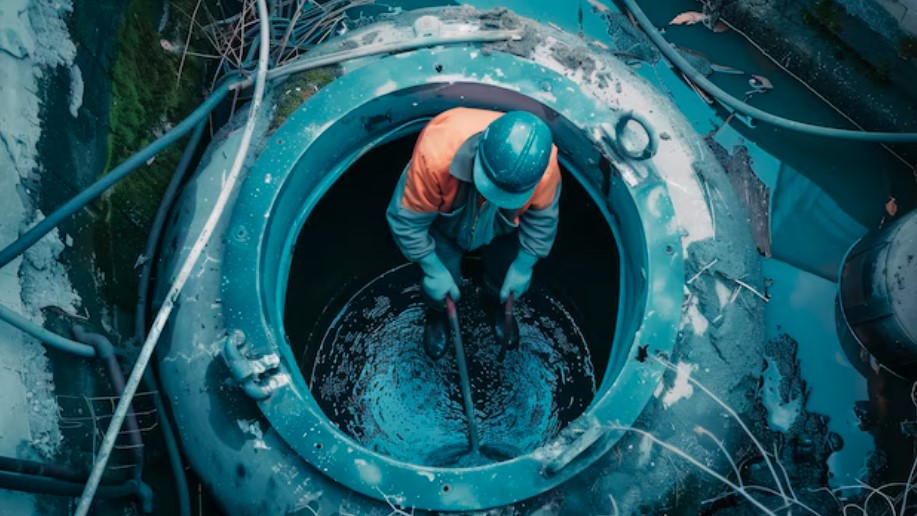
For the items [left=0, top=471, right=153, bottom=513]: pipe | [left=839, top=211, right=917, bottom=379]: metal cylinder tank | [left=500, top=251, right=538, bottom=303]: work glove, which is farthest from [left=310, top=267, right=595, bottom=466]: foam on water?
[left=839, top=211, right=917, bottom=379]: metal cylinder tank

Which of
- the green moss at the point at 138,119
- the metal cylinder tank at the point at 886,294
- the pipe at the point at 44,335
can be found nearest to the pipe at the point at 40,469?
the pipe at the point at 44,335

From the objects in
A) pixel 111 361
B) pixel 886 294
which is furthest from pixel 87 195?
pixel 886 294

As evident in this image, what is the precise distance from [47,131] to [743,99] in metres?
2.88

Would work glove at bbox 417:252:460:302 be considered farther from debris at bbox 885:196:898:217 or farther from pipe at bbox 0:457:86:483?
debris at bbox 885:196:898:217

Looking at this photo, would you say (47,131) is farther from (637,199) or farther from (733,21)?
(733,21)

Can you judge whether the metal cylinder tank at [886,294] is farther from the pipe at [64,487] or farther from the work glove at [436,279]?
the pipe at [64,487]

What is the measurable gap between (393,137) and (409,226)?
0.46 m

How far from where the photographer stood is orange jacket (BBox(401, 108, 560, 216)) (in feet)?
8.18

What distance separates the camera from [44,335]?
2148 mm

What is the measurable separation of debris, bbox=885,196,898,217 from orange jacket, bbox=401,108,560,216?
168 cm

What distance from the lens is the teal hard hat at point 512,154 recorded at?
2.27 metres

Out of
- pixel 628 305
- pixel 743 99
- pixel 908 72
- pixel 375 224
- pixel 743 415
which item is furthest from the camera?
pixel 375 224

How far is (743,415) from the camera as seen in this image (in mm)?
2545

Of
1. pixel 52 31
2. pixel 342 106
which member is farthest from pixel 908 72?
pixel 52 31
